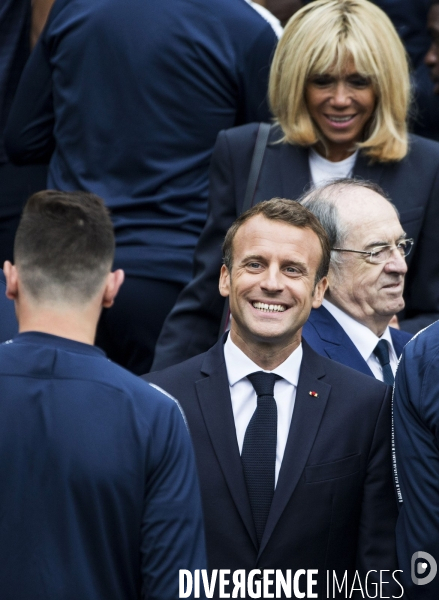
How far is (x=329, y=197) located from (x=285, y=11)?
1916 mm

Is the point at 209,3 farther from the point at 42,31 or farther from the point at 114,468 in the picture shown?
the point at 114,468

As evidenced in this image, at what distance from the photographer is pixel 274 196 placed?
4277mm

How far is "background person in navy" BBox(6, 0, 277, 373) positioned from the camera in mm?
4363

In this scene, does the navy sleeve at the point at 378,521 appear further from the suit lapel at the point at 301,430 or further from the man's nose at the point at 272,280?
the man's nose at the point at 272,280

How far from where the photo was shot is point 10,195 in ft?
15.5

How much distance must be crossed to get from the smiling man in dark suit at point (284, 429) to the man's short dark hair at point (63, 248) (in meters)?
0.77

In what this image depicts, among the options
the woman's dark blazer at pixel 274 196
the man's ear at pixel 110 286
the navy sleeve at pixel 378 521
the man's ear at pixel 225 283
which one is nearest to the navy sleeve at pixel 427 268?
the woman's dark blazer at pixel 274 196

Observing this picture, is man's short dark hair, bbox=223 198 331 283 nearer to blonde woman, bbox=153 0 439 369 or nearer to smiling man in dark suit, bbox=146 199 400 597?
smiling man in dark suit, bbox=146 199 400 597

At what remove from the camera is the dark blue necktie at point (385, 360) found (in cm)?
393

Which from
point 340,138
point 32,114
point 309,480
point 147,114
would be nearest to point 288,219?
point 309,480

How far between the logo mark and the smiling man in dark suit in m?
0.10

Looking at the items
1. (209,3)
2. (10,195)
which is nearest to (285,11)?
(209,3)

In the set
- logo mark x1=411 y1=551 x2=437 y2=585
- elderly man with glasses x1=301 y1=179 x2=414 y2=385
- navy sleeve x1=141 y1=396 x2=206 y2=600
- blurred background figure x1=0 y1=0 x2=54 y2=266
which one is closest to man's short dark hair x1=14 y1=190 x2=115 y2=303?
navy sleeve x1=141 y1=396 x2=206 y2=600

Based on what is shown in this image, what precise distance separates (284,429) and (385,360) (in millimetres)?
751
